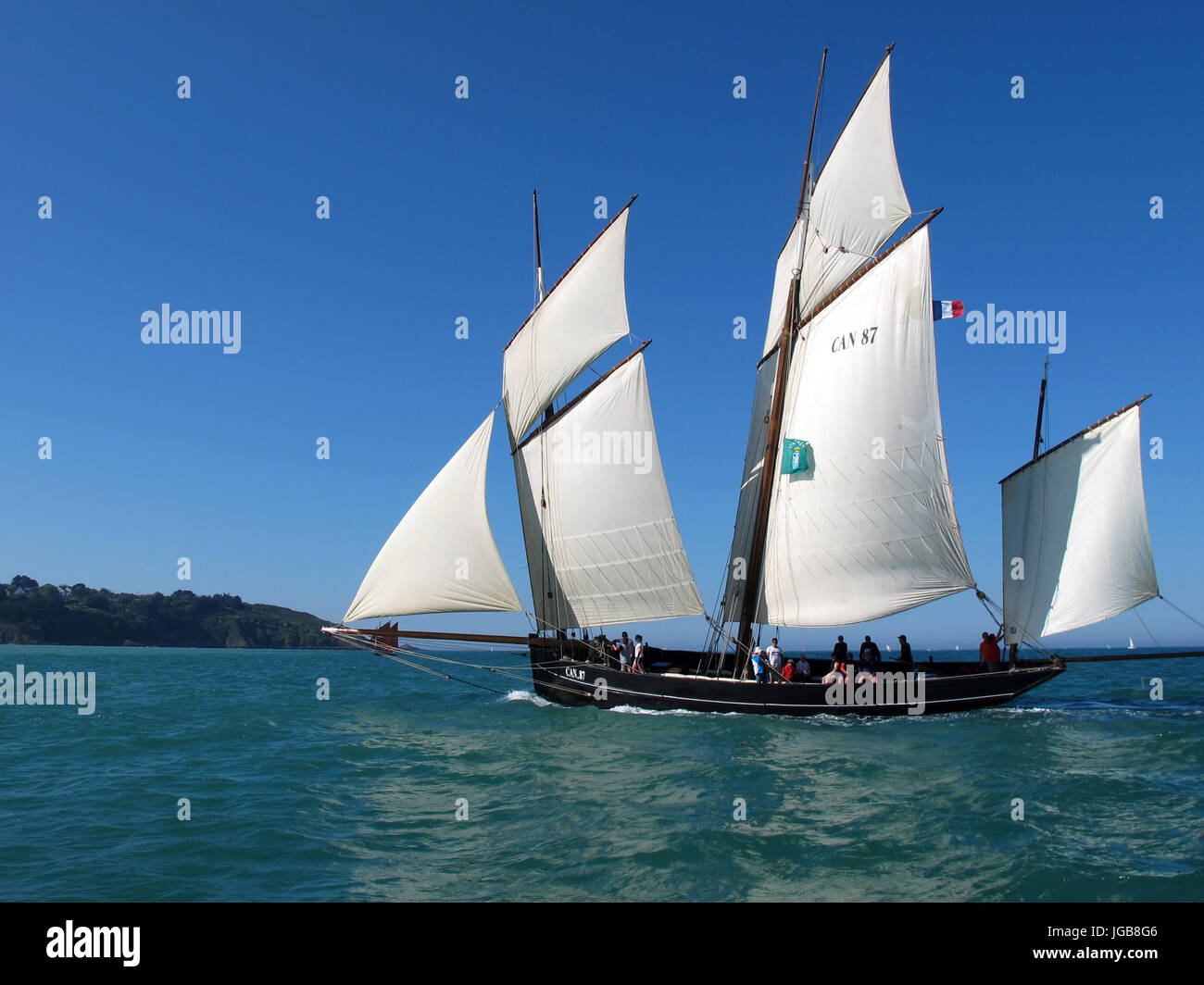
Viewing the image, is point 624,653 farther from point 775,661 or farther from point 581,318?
point 581,318

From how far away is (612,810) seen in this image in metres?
14.0

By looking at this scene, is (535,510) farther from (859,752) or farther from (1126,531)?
(1126,531)

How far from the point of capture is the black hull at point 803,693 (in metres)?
26.8

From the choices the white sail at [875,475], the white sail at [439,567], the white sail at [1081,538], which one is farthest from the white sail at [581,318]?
the white sail at [1081,538]

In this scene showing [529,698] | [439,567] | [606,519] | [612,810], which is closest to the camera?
[612,810]

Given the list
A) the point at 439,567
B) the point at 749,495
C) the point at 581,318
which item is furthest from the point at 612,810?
the point at 581,318

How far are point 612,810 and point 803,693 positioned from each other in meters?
14.2

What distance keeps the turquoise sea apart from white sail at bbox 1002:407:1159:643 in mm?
3777

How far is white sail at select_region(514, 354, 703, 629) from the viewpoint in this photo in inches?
1195

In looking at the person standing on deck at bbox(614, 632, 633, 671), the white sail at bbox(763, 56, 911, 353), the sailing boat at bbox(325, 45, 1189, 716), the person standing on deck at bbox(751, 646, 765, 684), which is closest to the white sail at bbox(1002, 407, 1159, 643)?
the sailing boat at bbox(325, 45, 1189, 716)

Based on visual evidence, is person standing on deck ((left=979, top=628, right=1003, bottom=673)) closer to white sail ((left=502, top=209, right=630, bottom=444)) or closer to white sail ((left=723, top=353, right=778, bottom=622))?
white sail ((left=723, top=353, right=778, bottom=622))

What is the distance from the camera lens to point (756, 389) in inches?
1337
